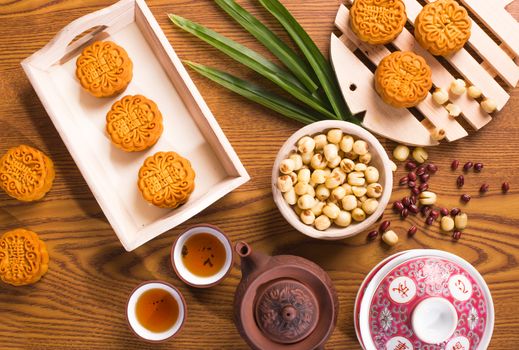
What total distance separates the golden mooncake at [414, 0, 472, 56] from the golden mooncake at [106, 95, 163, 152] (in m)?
0.93

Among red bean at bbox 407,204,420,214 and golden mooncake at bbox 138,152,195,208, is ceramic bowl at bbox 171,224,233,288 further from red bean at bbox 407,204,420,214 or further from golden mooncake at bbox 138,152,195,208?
red bean at bbox 407,204,420,214

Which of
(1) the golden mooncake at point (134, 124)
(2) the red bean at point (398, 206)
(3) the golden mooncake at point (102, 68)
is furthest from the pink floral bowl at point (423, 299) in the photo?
(3) the golden mooncake at point (102, 68)

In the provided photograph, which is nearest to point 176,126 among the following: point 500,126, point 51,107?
point 51,107

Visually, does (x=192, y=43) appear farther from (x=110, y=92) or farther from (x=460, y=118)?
(x=460, y=118)

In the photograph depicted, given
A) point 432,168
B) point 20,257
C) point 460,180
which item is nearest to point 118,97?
point 20,257

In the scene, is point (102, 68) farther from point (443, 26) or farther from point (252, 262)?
point (443, 26)

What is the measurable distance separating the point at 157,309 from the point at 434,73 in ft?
4.07

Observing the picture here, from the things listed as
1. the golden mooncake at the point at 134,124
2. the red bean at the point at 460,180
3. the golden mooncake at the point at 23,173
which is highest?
the golden mooncake at the point at 134,124

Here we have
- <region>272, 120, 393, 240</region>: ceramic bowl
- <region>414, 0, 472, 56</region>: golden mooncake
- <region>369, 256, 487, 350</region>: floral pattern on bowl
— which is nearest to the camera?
<region>369, 256, 487, 350</region>: floral pattern on bowl

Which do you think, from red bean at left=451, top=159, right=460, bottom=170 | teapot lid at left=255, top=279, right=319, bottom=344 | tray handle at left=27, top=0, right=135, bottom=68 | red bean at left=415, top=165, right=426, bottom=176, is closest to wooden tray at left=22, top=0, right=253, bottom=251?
tray handle at left=27, top=0, right=135, bottom=68

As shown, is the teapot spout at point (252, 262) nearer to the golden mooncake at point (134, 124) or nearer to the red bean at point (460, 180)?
the golden mooncake at point (134, 124)

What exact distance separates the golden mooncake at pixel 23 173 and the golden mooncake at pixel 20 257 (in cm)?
14

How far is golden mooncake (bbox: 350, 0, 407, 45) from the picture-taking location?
1961mm

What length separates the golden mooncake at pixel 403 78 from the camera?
76.1 inches
